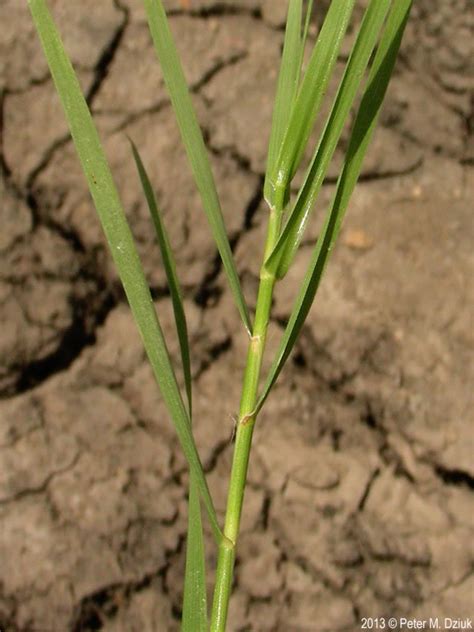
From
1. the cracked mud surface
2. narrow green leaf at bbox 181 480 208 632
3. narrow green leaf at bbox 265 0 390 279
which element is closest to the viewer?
narrow green leaf at bbox 265 0 390 279

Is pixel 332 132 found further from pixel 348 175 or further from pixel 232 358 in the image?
pixel 232 358

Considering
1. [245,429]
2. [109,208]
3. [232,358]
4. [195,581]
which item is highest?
[109,208]

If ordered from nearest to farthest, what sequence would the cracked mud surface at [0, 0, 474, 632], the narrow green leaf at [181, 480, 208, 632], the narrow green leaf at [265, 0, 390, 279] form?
1. the narrow green leaf at [265, 0, 390, 279]
2. the narrow green leaf at [181, 480, 208, 632]
3. the cracked mud surface at [0, 0, 474, 632]

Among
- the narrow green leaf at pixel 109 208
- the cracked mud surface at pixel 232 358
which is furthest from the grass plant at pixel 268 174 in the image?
the cracked mud surface at pixel 232 358

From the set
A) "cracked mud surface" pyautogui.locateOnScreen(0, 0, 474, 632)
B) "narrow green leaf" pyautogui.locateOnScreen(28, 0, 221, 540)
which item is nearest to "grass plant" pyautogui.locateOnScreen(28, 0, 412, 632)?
"narrow green leaf" pyautogui.locateOnScreen(28, 0, 221, 540)

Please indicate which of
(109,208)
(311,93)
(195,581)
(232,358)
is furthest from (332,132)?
(232,358)

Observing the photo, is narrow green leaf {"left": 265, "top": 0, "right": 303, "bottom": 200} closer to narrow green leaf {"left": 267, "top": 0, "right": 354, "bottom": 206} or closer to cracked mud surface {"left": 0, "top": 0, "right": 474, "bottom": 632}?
narrow green leaf {"left": 267, "top": 0, "right": 354, "bottom": 206}
